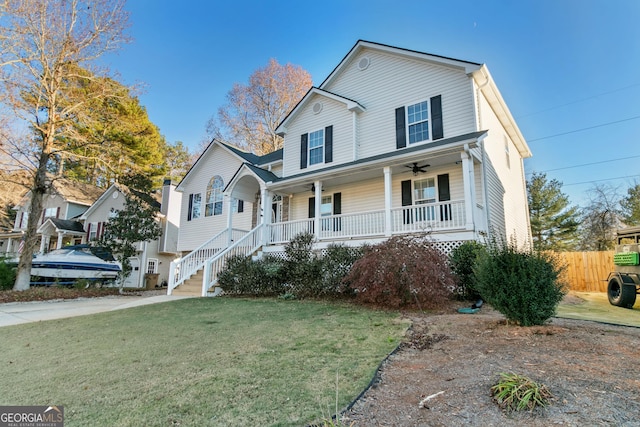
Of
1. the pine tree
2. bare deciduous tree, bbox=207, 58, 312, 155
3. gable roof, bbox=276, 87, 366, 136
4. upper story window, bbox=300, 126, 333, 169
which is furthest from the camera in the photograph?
bare deciduous tree, bbox=207, 58, 312, 155

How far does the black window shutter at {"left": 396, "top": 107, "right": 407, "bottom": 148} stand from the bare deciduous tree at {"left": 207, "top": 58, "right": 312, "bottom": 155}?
52.0 feet

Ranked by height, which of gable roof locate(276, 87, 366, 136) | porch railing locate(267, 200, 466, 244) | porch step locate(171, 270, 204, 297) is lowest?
porch step locate(171, 270, 204, 297)

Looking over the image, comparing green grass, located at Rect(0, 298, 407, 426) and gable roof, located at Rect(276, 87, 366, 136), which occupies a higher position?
gable roof, located at Rect(276, 87, 366, 136)

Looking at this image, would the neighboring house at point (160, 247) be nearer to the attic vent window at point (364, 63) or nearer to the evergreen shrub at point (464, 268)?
the attic vent window at point (364, 63)

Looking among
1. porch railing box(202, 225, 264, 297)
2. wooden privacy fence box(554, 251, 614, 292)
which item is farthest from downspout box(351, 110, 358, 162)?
wooden privacy fence box(554, 251, 614, 292)

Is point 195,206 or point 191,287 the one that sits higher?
point 195,206

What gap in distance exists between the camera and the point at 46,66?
13938 millimetres

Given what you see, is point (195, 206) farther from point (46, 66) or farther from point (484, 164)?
point (484, 164)

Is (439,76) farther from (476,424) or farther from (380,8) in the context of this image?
(476,424)

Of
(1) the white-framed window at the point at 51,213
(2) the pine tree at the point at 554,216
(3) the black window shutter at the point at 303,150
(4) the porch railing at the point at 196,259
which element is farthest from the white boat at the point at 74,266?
(2) the pine tree at the point at 554,216

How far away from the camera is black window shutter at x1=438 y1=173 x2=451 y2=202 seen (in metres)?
11.2

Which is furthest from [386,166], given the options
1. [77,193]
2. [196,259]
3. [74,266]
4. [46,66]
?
[77,193]

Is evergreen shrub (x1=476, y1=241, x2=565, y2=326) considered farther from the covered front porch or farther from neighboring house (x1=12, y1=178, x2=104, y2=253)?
neighboring house (x1=12, y1=178, x2=104, y2=253)

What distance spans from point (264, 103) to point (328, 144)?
1559cm
